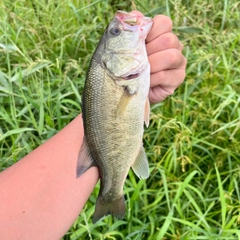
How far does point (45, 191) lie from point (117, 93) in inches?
18.4

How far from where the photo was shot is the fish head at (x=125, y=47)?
50.2 inches

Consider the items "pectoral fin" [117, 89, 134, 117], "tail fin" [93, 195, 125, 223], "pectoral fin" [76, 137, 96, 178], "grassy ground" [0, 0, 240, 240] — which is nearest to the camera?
"pectoral fin" [117, 89, 134, 117]

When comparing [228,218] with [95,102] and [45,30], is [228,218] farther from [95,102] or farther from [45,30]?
[45,30]

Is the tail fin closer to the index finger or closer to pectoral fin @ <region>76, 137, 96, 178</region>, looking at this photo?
pectoral fin @ <region>76, 137, 96, 178</region>

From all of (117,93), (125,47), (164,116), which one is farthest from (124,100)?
(164,116)

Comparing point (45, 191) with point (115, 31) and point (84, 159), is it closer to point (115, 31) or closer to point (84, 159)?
point (84, 159)

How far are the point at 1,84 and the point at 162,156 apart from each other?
1049mm

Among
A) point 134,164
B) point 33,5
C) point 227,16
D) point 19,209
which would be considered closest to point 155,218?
point 134,164

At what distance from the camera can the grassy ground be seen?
1837 mm

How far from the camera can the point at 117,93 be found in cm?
128

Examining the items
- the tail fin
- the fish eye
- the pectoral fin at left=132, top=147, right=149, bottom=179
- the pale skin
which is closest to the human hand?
the pale skin

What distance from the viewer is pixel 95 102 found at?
1.29 meters

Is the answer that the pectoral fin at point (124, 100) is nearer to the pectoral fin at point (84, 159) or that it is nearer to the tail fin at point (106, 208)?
the pectoral fin at point (84, 159)

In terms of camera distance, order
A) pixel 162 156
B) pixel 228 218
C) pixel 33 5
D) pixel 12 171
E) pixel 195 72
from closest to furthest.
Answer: pixel 12 171
pixel 228 218
pixel 162 156
pixel 195 72
pixel 33 5
